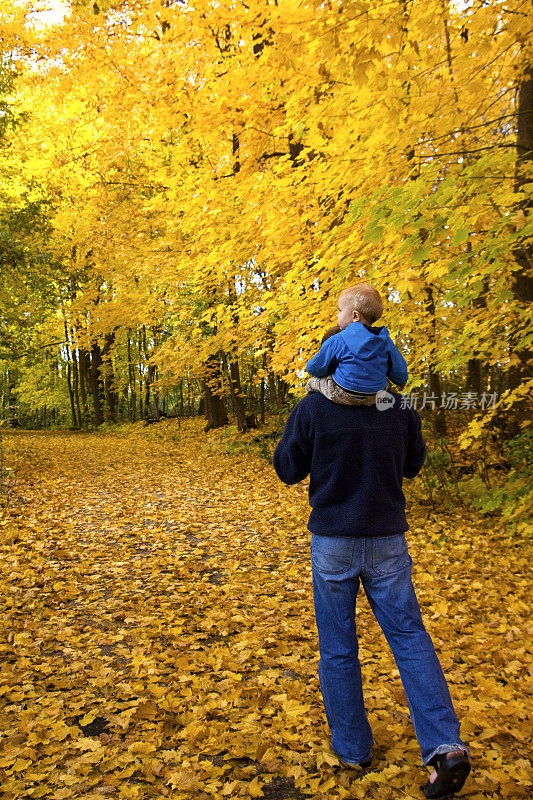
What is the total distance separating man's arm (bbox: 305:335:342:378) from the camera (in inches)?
88.4

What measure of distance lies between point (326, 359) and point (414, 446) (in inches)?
25.0

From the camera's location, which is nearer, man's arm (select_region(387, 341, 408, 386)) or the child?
the child

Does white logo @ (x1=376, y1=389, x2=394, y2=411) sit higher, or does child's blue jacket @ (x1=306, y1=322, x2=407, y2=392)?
child's blue jacket @ (x1=306, y1=322, x2=407, y2=392)

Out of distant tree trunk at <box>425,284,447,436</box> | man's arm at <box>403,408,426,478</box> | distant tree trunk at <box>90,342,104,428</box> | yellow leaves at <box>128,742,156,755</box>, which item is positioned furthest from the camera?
distant tree trunk at <box>90,342,104,428</box>

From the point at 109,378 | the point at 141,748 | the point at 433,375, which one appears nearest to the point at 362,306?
the point at 141,748

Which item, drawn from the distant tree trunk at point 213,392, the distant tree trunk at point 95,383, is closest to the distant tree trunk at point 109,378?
the distant tree trunk at point 95,383

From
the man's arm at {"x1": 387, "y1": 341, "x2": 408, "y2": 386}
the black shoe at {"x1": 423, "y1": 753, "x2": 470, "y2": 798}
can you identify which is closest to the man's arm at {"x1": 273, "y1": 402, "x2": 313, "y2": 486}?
the man's arm at {"x1": 387, "y1": 341, "x2": 408, "y2": 386}

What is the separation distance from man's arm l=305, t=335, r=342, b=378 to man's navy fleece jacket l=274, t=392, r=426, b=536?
122 mm

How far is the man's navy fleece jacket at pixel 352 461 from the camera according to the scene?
7.32 feet

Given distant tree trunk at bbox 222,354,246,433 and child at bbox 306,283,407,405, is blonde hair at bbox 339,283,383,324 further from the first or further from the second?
distant tree trunk at bbox 222,354,246,433

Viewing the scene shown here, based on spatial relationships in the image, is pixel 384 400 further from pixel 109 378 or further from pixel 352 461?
pixel 109 378

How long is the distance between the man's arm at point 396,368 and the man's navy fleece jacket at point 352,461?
82 millimetres

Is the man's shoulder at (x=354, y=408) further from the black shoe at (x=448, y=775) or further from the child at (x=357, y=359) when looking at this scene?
the black shoe at (x=448, y=775)

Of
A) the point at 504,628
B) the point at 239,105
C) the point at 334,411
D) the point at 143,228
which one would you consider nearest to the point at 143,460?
the point at 143,228
